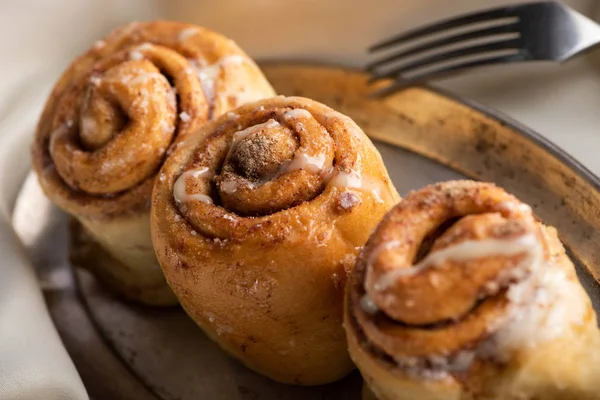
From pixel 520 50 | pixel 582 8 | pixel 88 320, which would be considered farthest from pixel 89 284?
pixel 582 8

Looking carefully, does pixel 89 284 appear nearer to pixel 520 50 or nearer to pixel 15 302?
pixel 15 302

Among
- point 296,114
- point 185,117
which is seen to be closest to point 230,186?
point 296,114

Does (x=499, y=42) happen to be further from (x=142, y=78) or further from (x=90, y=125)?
(x=90, y=125)

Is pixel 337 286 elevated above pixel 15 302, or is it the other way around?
pixel 337 286

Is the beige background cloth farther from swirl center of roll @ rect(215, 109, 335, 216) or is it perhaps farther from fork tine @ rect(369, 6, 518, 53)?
swirl center of roll @ rect(215, 109, 335, 216)

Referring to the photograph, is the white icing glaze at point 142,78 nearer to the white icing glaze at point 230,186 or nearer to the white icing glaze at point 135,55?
the white icing glaze at point 135,55

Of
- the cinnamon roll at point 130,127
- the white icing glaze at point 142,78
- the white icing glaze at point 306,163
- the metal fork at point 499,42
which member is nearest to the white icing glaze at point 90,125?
the cinnamon roll at point 130,127
